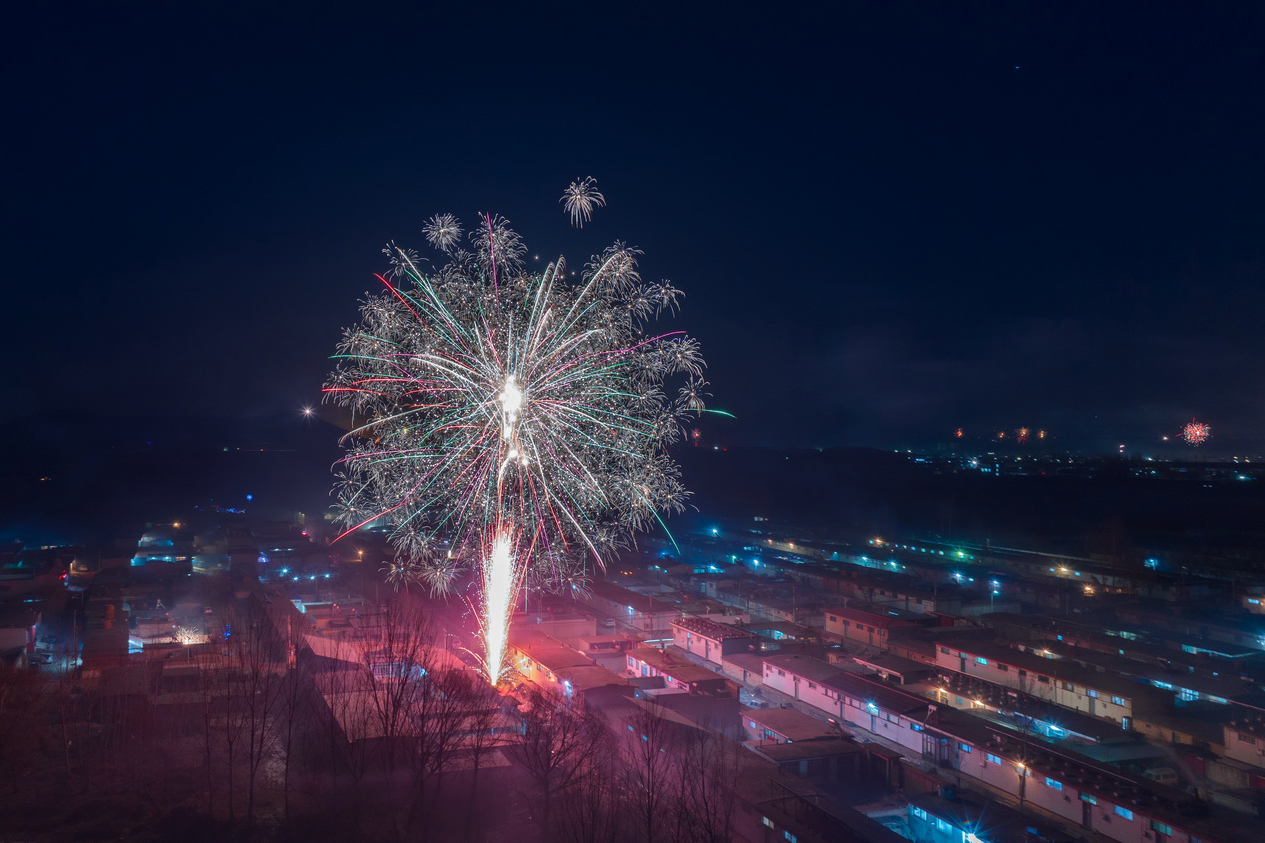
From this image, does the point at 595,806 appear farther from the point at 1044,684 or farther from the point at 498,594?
the point at 1044,684

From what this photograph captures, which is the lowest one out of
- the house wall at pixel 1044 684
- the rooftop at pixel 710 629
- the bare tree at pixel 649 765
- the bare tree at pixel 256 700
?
the house wall at pixel 1044 684

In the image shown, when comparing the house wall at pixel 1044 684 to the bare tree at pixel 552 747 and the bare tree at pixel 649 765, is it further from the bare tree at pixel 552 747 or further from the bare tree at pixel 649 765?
the bare tree at pixel 552 747

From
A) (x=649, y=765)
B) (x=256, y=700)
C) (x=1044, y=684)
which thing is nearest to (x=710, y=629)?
(x=1044, y=684)

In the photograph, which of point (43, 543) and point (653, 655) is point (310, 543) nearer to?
point (43, 543)

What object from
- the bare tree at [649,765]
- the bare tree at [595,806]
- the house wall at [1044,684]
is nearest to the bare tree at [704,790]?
the bare tree at [649,765]

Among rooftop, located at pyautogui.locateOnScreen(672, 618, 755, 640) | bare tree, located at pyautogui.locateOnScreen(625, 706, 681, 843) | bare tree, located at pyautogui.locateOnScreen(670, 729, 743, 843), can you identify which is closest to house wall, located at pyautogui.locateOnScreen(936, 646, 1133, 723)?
rooftop, located at pyautogui.locateOnScreen(672, 618, 755, 640)

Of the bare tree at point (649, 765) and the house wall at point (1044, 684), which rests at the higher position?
the bare tree at point (649, 765)

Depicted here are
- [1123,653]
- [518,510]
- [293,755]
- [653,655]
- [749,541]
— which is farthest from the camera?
[749,541]

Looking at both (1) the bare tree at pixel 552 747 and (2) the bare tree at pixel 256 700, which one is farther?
(2) the bare tree at pixel 256 700

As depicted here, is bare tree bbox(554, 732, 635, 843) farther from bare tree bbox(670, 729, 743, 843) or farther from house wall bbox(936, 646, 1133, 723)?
house wall bbox(936, 646, 1133, 723)

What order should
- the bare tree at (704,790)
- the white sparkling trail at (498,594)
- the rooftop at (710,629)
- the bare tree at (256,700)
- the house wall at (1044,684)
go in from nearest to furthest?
1. the bare tree at (704,790)
2. the bare tree at (256,700)
3. the white sparkling trail at (498,594)
4. the house wall at (1044,684)
5. the rooftop at (710,629)

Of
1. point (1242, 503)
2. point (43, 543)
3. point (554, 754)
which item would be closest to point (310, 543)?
point (43, 543)
